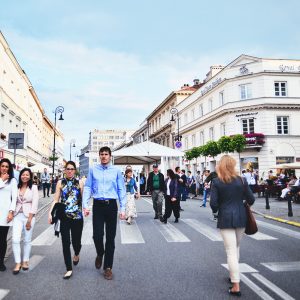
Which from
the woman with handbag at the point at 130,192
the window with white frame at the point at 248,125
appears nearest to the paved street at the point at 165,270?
the woman with handbag at the point at 130,192

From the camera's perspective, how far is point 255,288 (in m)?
4.57

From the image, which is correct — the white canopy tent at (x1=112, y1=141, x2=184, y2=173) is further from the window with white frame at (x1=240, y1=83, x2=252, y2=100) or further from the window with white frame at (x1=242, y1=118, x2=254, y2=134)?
the window with white frame at (x1=240, y1=83, x2=252, y2=100)

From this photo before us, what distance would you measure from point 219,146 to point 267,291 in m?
29.0

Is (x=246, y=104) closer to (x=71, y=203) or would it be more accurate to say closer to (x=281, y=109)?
(x=281, y=109)

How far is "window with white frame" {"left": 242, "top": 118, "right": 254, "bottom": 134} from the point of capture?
119 ft

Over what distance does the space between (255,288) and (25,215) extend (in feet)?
12.0

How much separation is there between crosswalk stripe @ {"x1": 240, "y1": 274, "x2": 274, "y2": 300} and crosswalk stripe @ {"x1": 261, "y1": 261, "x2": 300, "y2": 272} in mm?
704

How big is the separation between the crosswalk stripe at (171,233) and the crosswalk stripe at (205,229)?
23.3 inches

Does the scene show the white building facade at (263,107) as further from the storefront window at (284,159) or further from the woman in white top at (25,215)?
the woman in white top at (25,215)

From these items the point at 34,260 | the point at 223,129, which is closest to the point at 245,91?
the point at 223,129

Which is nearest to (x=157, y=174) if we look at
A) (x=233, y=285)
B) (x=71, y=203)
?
(x=71, y=203)

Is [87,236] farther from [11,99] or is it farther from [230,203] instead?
[11,99]

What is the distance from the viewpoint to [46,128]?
235 ft

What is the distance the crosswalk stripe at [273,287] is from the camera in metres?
4.23
